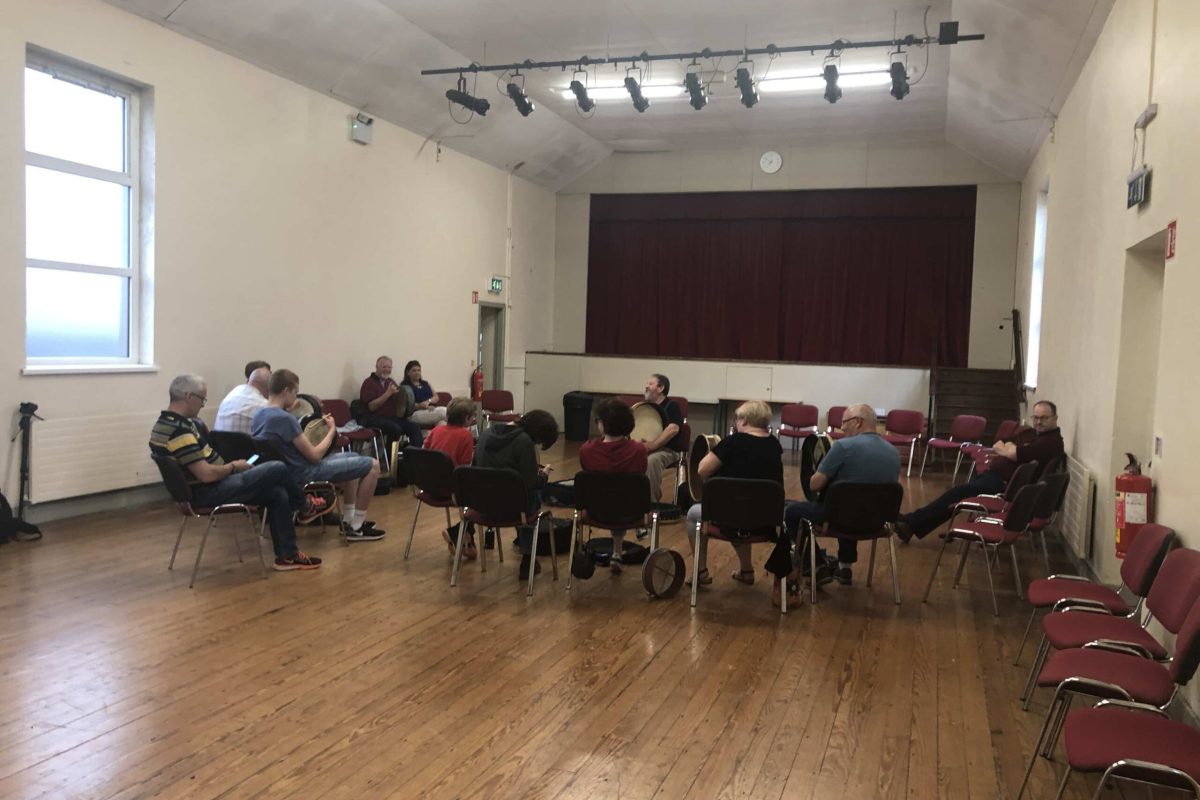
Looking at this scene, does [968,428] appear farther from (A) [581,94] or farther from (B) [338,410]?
(B) [338,410]

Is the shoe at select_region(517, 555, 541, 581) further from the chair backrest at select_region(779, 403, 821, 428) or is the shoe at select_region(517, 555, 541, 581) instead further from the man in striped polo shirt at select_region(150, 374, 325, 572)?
the chair backrest at select_region(779, 403, 821, 428)

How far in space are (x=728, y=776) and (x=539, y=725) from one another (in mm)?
755

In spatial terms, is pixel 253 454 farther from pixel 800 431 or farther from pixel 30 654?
pixel 800 431

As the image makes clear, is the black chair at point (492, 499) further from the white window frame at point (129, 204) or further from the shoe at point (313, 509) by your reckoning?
the white window frame at point (129, 204)

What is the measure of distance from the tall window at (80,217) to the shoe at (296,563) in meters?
2.66

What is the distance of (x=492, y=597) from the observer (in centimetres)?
498

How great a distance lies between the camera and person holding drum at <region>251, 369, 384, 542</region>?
5.48m

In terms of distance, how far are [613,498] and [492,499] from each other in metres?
0.69

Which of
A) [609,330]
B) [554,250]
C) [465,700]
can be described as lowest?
[465,700]

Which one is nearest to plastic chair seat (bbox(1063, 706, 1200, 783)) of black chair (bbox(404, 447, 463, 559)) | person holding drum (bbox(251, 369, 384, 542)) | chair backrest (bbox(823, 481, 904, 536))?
chair backrest (bbox(823, 481, 904, 536))

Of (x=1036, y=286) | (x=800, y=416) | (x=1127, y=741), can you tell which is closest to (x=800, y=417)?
(x=800, y=416)

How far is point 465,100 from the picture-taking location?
371 inches

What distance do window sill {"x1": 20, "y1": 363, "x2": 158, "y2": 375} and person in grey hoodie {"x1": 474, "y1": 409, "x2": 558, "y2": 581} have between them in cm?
333

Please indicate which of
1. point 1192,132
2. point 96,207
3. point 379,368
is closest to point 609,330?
point 379,368
